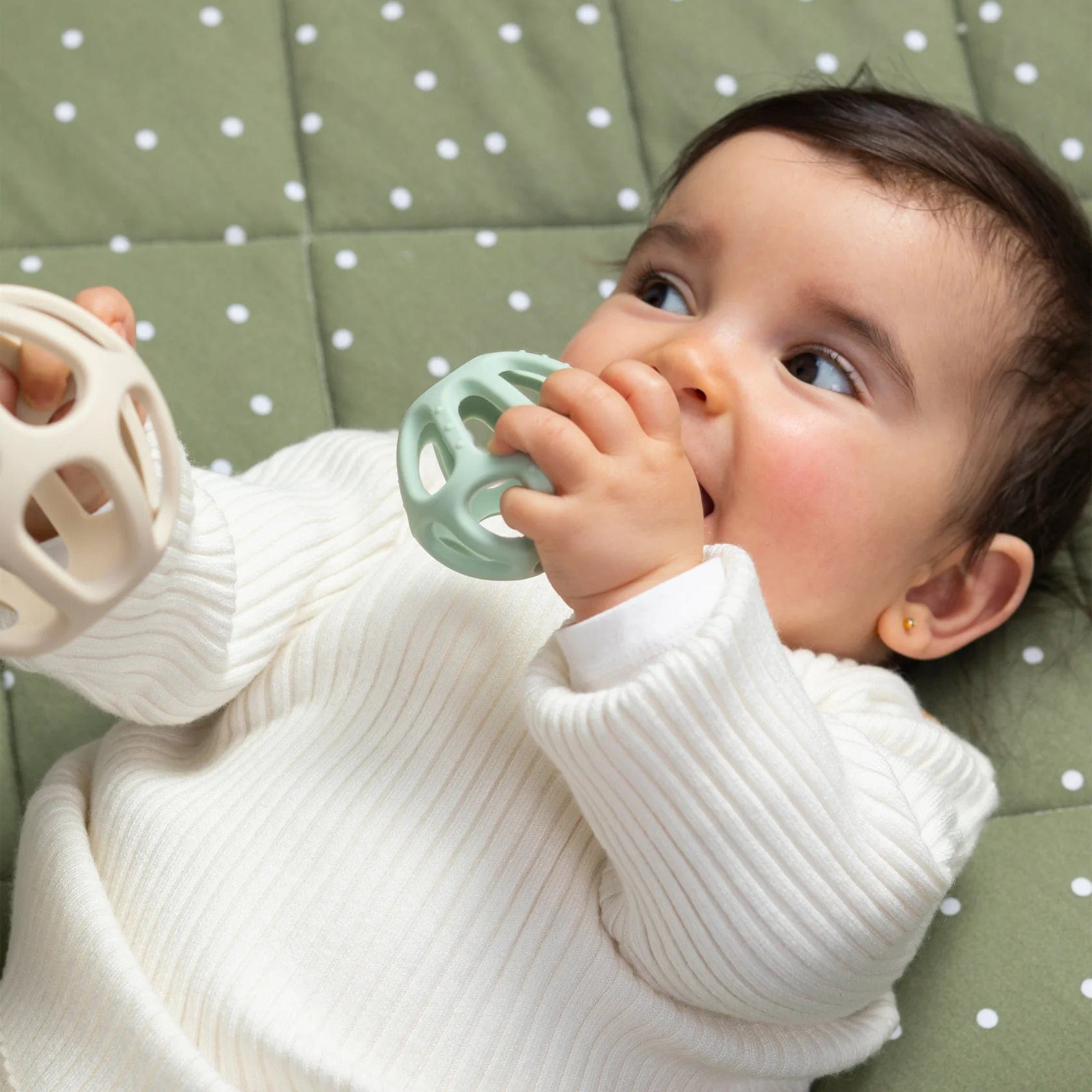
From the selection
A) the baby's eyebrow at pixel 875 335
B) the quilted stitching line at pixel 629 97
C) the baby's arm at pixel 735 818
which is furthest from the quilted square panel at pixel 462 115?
the baby's arm at pixel 735 818

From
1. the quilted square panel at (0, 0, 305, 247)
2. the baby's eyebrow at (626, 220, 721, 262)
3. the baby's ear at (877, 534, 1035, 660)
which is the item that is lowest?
the baby's ear at (877, 534, 1035, 660)

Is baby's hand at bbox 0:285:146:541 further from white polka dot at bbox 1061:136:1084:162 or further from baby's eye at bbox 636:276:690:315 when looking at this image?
white polka dot at bbox 1061:136:1084:162

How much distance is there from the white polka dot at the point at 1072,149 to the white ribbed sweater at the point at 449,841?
73 centimetres

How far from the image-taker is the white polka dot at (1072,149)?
1.43 m

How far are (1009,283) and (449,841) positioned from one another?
617mm

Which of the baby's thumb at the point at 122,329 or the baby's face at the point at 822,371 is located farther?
the baby's face at the point at 822,371

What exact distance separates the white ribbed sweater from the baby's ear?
5.2 inches

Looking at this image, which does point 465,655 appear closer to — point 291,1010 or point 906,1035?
point 291,1010

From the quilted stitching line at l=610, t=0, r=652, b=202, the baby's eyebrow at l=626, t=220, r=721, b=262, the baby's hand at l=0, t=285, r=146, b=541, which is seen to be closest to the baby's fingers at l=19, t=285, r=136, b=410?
the baby's hand at l=0, t=285, r=146, b=541

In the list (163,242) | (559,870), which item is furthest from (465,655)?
(163,242)

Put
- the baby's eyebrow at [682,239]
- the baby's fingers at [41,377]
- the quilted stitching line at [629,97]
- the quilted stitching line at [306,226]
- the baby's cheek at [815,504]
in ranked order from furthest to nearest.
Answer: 1. the quilted stitching line at [629,97]
2. the quilted stitching line at [306,226]
3. the baby's eyebrow at [682,239]
4. the baby's cheek at [815,504]
5. the baby's fingers at [41,377]

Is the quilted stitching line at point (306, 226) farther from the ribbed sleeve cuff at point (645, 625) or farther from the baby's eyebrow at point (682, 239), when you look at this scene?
the ribbed sleeve cuff at point (645, 625)

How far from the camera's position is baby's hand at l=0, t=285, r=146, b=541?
77cm

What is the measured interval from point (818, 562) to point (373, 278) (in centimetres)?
56
